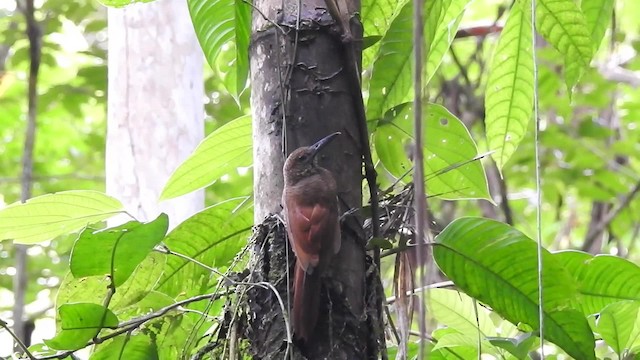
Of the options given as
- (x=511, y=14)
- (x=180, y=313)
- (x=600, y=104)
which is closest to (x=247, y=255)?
(x=180, y=313)

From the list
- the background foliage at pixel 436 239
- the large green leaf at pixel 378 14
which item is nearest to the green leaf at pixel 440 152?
the background foliage at pixel 436 239

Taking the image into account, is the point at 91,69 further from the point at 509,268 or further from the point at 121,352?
the point at 509,268

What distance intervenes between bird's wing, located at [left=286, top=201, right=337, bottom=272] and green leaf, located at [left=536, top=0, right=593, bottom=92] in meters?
0.54

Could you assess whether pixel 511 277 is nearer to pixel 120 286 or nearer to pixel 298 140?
pixel 298 140

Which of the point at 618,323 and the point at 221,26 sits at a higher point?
the point at 221,26

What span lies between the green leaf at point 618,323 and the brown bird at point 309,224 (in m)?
0.46

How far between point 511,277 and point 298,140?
1.33 feet

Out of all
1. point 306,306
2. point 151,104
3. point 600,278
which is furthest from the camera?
point 151,104


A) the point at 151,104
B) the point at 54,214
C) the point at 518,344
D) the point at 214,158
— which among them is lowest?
the point at 518,344

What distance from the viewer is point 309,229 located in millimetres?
1208

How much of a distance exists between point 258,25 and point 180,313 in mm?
553

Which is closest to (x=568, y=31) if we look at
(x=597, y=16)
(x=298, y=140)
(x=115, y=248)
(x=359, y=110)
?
(x=597, y=16)

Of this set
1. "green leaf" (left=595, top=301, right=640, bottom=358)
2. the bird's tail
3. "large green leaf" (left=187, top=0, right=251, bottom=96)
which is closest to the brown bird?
the bird's tail

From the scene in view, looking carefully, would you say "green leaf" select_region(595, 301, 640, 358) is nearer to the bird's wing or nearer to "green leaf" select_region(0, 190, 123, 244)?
the bird's wing
